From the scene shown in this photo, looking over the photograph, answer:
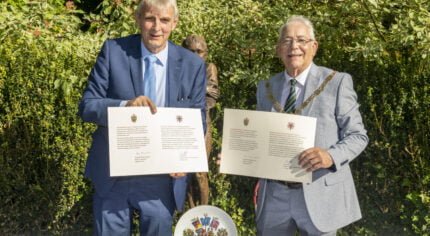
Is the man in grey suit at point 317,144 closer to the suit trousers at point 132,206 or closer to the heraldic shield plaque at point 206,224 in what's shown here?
the heraldic shield plaque at point 206,224

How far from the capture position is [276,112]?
4082mm

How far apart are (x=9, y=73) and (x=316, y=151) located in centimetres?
365

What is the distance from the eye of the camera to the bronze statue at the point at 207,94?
20.1ft

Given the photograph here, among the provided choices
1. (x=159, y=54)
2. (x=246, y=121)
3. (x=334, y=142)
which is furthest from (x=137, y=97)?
(x=334, y=142)

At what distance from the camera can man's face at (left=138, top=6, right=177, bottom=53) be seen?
4.00 metres

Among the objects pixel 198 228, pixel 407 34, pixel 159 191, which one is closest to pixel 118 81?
pixel 159 191

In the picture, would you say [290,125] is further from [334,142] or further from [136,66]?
[136,66]

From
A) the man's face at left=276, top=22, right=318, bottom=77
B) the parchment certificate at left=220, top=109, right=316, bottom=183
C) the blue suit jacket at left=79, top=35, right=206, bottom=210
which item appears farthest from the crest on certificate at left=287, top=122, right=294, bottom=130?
the blue suit jacket at left=79, top=35, right=206, bottom=210

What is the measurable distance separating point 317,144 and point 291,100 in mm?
306

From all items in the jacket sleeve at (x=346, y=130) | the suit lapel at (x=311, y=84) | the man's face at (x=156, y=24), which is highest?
the man's face at (x=156, y=24)

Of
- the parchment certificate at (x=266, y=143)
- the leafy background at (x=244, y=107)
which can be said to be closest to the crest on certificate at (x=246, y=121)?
the parchment certificate at (x=266, y=143)

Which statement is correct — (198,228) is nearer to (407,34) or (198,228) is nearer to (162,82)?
(162,82)

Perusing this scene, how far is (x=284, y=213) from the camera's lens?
162 inches

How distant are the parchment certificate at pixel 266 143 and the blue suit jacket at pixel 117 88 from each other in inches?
11.3
